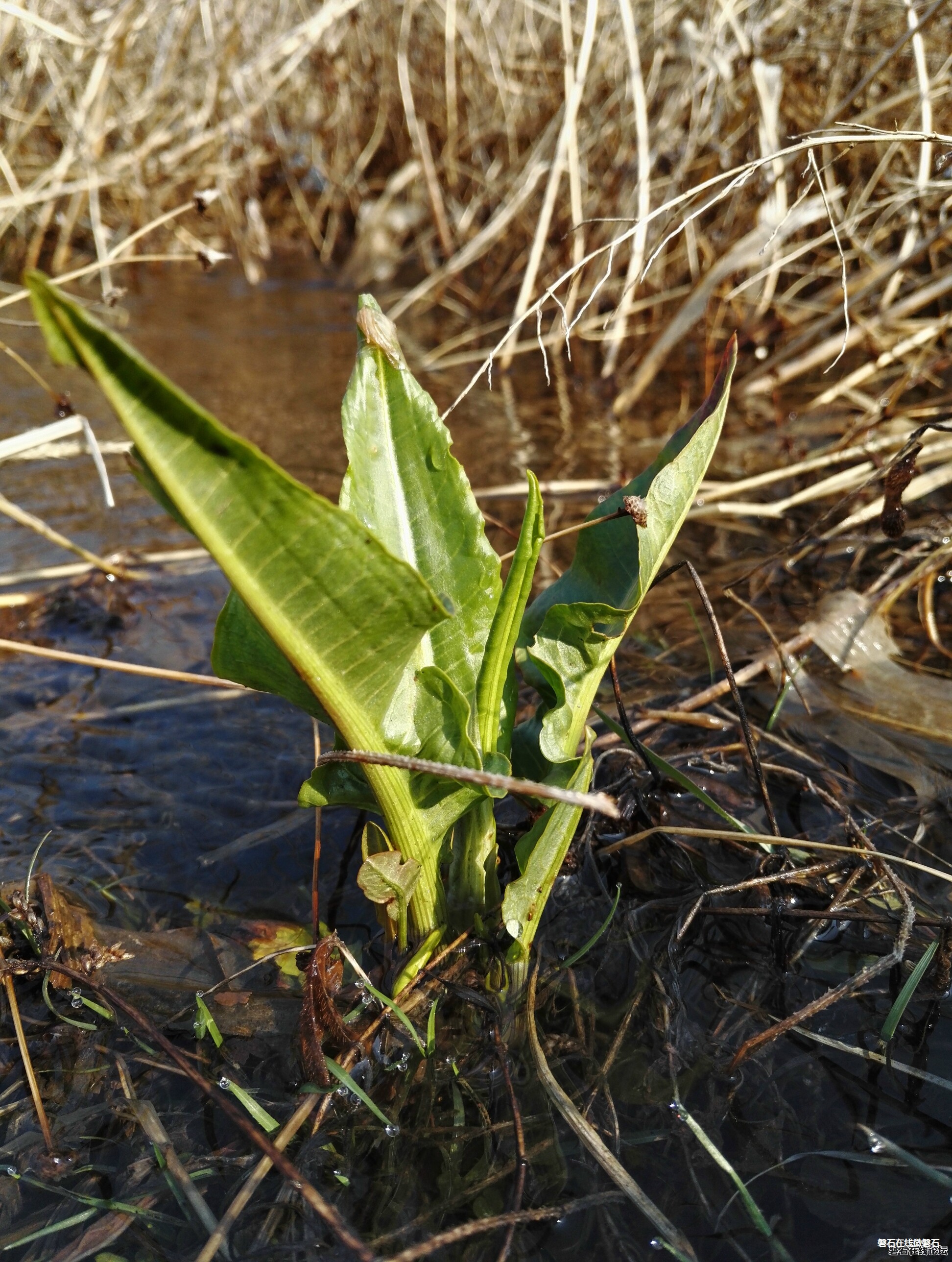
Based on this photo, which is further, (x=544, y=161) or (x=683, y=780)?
(x=544, y=161)

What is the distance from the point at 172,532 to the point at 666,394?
70.3 inches

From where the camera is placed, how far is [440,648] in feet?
3.40

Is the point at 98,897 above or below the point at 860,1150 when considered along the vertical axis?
above

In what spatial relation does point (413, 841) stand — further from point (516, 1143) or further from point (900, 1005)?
point (900, 1005)

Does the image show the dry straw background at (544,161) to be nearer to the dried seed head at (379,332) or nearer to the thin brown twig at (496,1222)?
the dried seed head at (379,332)

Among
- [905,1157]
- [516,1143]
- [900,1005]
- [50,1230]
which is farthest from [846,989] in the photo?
[50,1230]

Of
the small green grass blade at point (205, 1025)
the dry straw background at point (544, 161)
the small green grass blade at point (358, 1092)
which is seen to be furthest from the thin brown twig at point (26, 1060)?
the dry straw background at point (544, 161)

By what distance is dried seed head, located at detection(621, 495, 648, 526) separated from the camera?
955 millimetres

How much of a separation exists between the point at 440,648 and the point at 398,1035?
0.41 meters

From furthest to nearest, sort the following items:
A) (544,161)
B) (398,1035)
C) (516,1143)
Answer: (544,161) < (398,1035) < (516,1143)

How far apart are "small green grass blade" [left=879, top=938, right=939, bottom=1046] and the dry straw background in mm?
803

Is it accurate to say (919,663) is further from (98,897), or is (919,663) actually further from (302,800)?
(98,897)

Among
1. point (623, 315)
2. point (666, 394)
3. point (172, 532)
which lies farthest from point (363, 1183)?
point (666, 394)

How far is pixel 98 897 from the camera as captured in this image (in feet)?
4.21
